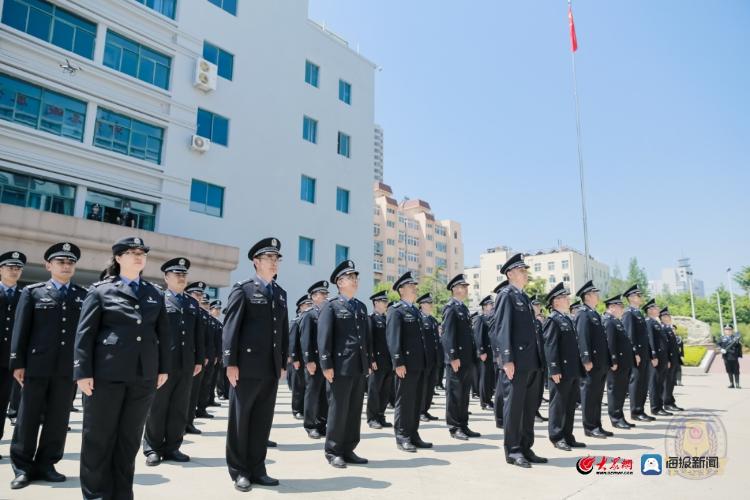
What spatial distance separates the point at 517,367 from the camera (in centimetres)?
600

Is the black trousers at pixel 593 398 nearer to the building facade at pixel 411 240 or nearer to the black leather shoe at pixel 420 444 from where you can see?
the black leather shoe at pixel 420 444

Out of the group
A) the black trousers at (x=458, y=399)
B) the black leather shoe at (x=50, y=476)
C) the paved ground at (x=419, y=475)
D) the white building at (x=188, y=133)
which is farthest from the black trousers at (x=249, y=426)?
the white building at (x=188, y=133)

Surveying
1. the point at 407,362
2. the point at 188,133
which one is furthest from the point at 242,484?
the point at 188,133

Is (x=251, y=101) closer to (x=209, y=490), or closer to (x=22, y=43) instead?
(x=22, y=43)

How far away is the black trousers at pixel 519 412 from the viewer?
19.2 ft

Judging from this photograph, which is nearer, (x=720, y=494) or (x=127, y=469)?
(x=127, y=469)

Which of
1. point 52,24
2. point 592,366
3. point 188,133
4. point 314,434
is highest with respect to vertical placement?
point 52,24

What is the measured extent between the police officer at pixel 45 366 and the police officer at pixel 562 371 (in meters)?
5.88

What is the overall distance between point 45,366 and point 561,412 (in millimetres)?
6271

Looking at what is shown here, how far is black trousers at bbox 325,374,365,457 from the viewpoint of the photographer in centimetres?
570

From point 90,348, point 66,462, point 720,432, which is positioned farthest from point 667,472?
point 66,462

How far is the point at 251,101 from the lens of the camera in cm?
2412

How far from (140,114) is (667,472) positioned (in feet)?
68.2

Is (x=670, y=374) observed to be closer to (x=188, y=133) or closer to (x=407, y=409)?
(x=407, y=409)
